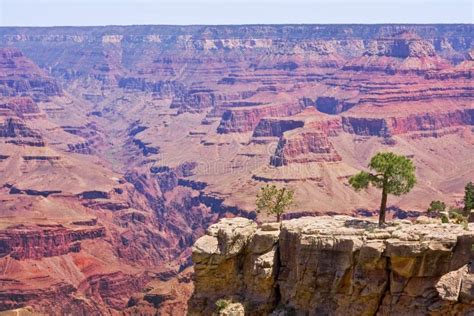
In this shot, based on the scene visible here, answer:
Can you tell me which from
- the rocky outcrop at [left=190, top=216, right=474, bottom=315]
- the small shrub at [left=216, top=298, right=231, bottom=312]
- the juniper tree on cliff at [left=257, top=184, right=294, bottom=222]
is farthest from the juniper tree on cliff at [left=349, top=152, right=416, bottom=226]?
the small shrub at [left=216, top=298, right=231, bottom=312]

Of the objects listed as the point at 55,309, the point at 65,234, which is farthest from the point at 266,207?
the point at 65,234

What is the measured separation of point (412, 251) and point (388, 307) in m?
3.83

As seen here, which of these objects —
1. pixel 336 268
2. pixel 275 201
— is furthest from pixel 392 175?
pixel 275 201

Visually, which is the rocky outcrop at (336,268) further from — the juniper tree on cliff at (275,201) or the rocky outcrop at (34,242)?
the rocky outcrop at (34,242)

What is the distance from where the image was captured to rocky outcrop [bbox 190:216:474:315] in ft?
171

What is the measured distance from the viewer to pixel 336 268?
178 ft

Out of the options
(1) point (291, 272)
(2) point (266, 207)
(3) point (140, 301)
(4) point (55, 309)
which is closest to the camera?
(1) point (291, 272)

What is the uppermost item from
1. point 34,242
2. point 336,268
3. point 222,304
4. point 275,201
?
point 275,201

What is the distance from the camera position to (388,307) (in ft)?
173

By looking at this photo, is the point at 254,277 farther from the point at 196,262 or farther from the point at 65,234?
the point at 65,234

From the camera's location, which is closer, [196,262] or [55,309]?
[196,262]

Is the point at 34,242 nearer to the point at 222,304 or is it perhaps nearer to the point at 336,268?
the point at 222,304

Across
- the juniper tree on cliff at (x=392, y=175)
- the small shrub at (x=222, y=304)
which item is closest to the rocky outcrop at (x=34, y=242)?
the small shrub at (x=222, y=304)

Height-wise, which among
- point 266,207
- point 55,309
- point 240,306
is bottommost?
point 55,309
